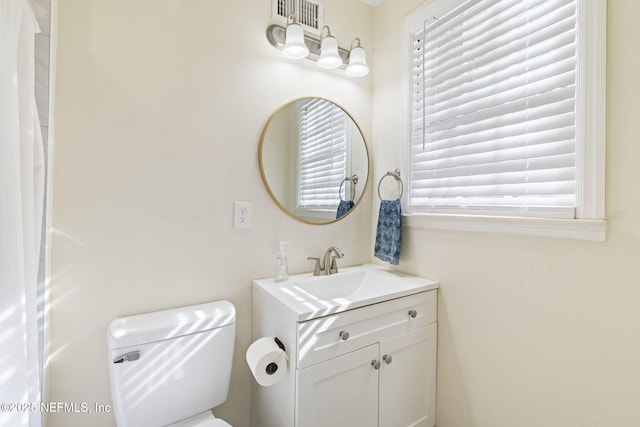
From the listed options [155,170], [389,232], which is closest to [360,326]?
[389,232]

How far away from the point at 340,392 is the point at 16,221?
1154mm

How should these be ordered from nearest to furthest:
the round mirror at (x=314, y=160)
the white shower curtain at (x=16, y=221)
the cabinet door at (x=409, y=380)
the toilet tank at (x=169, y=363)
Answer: the white shower curtain at (x=16, y=221)
the toilet tank at (x=169, y=363)
the cabinet door at (x=409, y=380)
the round mirror at (x=314, y=160)

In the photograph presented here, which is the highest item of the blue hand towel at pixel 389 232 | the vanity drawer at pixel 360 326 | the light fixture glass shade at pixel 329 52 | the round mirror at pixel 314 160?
the light fixture glass shade at pixel 329 52

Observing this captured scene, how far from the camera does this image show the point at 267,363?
1049 millimetres

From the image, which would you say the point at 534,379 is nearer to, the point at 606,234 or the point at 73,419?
the point at 606,234

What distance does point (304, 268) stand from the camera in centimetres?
163

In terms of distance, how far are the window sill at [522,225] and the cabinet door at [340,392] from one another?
672mm

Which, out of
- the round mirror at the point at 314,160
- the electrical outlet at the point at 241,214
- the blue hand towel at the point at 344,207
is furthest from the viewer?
the blue hand towel at the point at 344,207

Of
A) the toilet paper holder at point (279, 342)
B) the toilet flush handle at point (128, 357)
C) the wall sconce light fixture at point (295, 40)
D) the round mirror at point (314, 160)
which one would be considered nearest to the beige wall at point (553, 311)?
the round mirror at point (314, 160)

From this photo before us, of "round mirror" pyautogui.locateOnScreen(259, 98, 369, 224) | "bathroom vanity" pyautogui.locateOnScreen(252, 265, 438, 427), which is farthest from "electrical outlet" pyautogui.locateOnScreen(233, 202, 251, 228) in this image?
"bathroom vanity" pyautogui.locateOnScreen(252, 265, 438, 427)

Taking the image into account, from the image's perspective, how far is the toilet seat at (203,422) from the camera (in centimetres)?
111

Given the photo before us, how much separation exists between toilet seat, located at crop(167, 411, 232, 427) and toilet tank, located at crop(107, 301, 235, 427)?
22 mm

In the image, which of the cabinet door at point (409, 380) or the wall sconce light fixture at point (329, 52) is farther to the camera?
the wall sconce light fixture at point (329, 52)

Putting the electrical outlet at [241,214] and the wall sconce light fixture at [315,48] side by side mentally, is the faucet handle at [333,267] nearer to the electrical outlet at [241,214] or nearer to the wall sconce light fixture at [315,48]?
the electrical outlet at [241,214]
